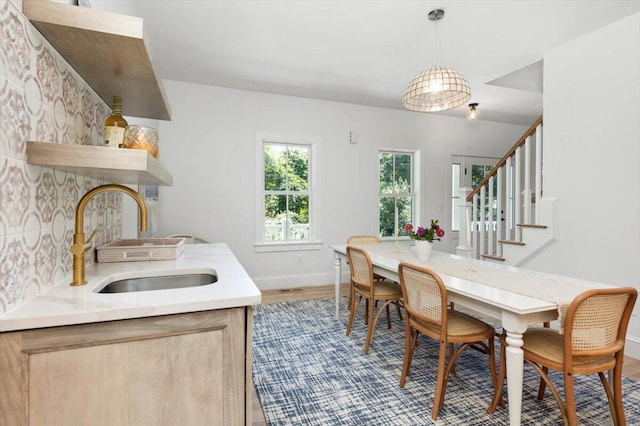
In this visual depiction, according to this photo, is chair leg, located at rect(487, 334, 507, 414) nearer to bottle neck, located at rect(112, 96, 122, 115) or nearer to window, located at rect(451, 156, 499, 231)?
bottle neck, located at rect(112, 96, 122, 115)

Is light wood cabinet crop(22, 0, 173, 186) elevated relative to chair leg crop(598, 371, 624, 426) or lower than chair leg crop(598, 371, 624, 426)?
elevated

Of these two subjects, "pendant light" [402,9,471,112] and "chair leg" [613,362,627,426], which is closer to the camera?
"chair leg" [613,362,627,426]

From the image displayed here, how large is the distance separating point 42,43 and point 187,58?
2.54 metres

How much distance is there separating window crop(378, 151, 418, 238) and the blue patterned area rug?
2.41m

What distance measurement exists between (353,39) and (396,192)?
272cm

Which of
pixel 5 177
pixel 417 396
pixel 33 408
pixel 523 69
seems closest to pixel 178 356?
pixel 33 408

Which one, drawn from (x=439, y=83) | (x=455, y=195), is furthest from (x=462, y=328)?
(x=455, y=195)

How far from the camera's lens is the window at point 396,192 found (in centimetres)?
509

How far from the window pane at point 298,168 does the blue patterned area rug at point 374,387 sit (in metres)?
2.24

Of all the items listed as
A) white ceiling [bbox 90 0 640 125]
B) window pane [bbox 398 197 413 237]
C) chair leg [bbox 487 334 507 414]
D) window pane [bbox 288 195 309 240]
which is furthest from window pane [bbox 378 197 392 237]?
chair leg [bbox 487 334 507 414]

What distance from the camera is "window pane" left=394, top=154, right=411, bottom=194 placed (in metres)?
5.20

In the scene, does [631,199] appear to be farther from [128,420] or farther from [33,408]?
[33,408]

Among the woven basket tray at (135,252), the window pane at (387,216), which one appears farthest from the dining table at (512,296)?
the window pane at (387,216)

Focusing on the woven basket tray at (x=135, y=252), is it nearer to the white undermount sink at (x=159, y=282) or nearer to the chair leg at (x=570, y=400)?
the white undermount sink at (x=159, y=282)
